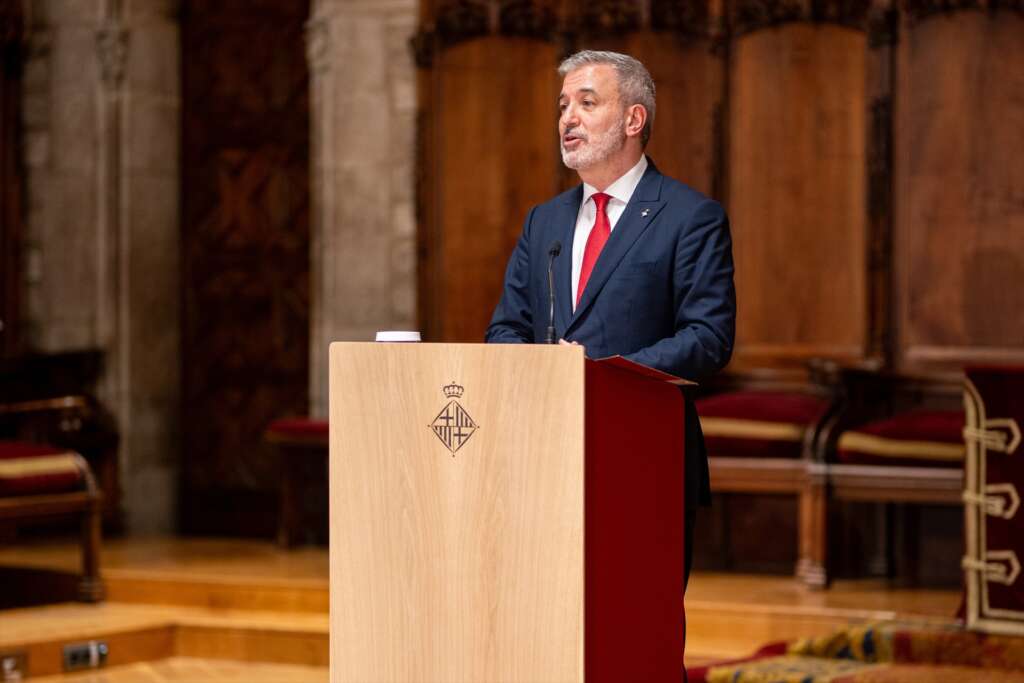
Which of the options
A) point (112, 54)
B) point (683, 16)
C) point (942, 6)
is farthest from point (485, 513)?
point (112, 54)

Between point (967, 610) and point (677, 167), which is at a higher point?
point (677, 167)

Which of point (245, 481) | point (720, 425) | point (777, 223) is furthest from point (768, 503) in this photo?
point (245, 481)

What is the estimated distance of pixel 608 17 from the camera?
6488mm

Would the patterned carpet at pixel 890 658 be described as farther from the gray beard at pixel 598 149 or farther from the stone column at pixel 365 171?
the stone column at pixel 365 171

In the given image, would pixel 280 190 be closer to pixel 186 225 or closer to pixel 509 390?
pixel 186 225

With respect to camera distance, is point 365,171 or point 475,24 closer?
point 475,24

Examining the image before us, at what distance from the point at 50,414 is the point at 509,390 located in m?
4.60

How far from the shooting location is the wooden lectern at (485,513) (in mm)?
2469

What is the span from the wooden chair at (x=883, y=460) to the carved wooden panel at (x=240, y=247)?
266 centimetres

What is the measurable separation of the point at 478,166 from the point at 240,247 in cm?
131

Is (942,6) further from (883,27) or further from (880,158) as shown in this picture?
(880,158)

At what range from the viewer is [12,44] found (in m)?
7.21

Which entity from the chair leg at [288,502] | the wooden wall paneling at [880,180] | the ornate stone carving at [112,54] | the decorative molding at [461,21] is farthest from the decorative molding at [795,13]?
the ornate stone carving at [112,54]

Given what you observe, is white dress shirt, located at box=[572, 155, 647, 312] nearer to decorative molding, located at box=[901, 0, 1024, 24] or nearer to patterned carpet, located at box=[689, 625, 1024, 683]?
patterned carpet, located at box=[689, 625, 1024, 683]
